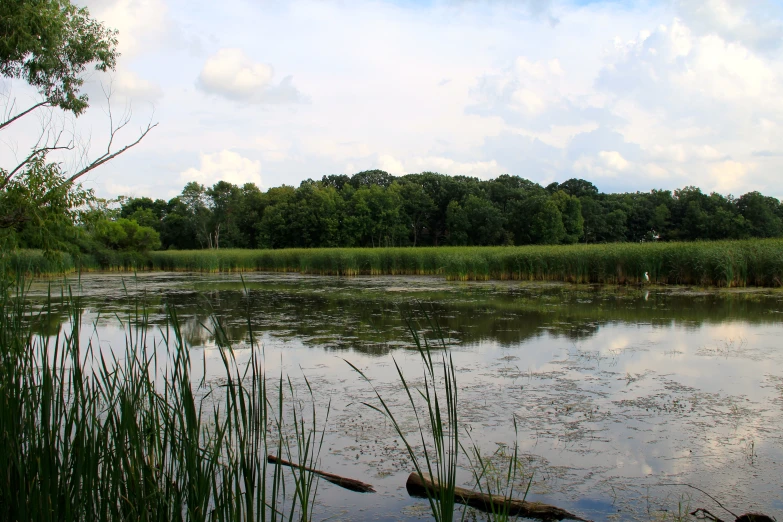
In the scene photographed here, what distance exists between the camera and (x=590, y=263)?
1658 centimetres

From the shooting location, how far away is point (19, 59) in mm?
8828

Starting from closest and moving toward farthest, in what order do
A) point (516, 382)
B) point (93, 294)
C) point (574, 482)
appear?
point (574, 482), point (516, 382), point (93, 294)

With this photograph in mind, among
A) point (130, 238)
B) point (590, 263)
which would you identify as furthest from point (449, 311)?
point (130, 238)

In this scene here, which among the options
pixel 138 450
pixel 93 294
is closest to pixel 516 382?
pixel 138 450

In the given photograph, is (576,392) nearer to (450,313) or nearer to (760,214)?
(450,313)

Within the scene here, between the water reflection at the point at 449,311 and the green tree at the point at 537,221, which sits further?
the green tree at the point at 537,221

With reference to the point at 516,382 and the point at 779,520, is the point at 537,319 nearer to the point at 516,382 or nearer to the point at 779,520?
the point at 516,382

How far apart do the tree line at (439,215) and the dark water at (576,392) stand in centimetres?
3673

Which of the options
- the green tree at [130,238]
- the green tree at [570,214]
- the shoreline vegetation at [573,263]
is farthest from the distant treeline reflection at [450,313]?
the green tree at [570,214]

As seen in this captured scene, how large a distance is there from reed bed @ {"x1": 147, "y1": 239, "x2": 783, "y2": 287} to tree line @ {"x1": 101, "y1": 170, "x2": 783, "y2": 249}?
22.4 metres

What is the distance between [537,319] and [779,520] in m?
6.88

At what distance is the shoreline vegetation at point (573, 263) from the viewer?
13867 mm

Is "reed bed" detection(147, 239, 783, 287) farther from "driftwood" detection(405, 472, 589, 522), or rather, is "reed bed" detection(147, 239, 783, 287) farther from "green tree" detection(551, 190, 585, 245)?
"green tree" detection(551, 190, 585, 245)

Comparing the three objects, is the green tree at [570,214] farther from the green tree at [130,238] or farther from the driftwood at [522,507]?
the driftwood at [522,507]
